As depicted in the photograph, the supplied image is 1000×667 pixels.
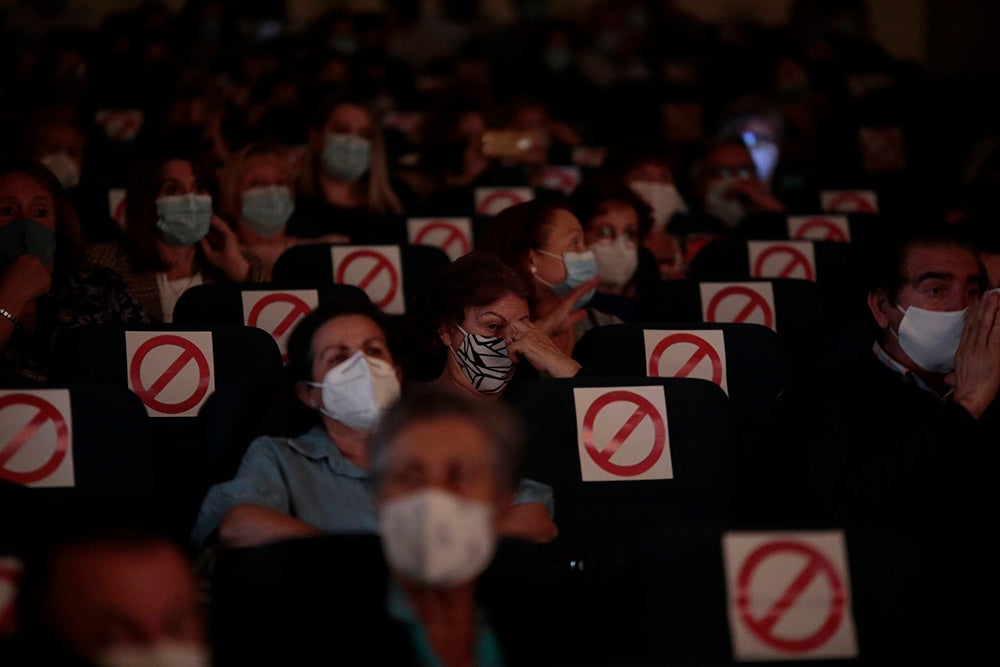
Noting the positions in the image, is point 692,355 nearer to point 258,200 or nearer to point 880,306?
point 880,306

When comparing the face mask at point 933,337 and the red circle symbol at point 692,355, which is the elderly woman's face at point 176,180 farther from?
the face mask at point 933,337

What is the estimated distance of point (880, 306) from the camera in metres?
3.35

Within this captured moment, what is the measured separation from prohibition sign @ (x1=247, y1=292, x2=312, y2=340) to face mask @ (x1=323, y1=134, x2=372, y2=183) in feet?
6.18

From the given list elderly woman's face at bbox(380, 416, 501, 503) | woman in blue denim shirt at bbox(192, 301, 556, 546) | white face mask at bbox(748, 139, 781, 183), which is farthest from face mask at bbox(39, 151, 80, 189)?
elderly woman's face at bbox(380, 416, 501, 503)

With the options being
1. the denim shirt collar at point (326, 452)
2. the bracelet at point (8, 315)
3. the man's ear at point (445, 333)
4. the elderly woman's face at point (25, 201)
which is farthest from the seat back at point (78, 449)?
the elderly woman's face at point (25, 201)

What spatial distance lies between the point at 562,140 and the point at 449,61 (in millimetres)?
2196

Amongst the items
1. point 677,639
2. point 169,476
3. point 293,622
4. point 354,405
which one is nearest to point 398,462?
point 293,622

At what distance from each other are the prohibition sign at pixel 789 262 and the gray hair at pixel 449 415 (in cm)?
291

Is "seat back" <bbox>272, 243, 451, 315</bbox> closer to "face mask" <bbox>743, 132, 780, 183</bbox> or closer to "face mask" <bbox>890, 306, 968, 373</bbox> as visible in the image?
"face mask" <bbox>890, 306, 968, 373</bbox>

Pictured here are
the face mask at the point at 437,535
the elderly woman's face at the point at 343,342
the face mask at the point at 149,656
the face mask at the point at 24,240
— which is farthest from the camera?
the face mask at the point at 24,240

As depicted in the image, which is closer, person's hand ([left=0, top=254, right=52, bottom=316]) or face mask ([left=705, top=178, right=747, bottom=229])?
person's hand ([left=0, top=254, right=52, bottom=316])

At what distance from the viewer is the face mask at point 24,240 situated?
3.84 metres

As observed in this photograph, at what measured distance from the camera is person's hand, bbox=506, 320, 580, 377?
344 cm

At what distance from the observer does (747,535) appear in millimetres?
2334
